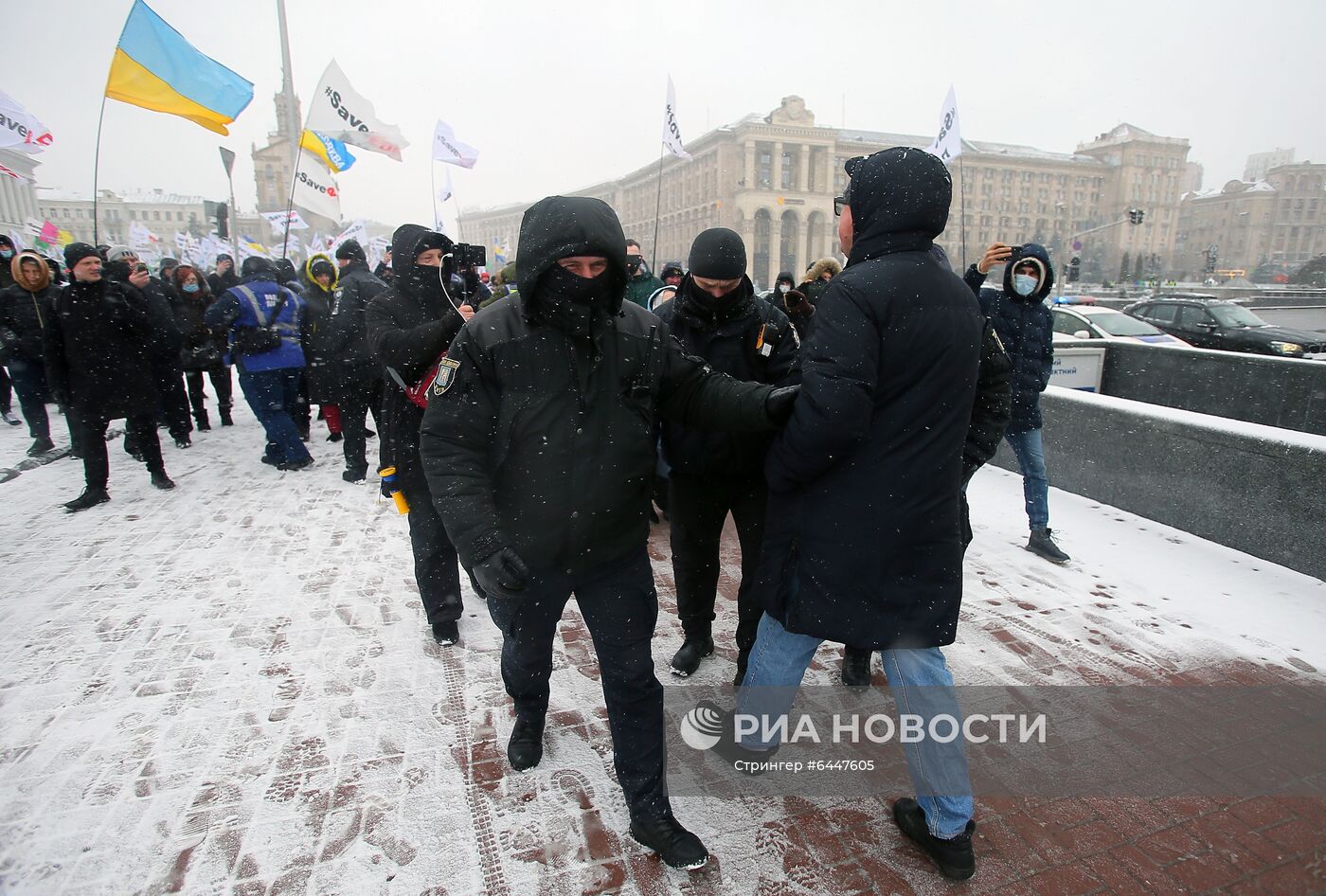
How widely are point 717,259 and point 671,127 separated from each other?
31.1ft

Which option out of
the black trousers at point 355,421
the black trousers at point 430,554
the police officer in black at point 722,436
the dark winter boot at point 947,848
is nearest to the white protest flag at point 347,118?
the black trousers at point 355,421

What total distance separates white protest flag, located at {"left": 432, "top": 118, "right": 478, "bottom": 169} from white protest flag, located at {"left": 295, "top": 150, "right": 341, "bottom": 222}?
2.92 m

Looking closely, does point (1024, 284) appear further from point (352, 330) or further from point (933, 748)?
A: point (352, 330)

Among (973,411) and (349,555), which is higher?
(973,411)

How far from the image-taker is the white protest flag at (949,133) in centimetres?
912

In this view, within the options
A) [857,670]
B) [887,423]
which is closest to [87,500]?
[857,670]

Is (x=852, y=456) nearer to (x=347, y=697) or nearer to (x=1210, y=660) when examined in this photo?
(x=347, y=697)

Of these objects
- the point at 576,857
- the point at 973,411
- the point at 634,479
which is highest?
the point at 973,411

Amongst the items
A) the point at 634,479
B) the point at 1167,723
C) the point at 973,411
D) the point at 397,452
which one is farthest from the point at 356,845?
the point at 1167,723

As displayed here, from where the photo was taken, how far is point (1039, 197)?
95375 mm

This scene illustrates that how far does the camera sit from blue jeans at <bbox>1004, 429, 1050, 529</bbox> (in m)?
4.58

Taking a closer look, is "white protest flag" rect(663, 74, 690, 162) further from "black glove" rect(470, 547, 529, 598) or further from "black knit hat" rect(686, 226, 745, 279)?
"black glove" rect(470, 547, 529, 598)

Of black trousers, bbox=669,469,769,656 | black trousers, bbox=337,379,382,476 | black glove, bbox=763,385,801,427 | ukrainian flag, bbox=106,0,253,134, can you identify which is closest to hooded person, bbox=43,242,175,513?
black trousers, bbox=337,379,382,476

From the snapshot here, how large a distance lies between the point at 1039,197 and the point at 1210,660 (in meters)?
112
